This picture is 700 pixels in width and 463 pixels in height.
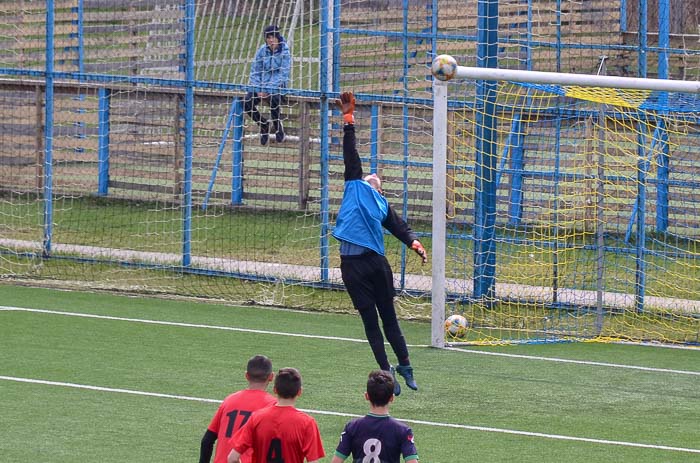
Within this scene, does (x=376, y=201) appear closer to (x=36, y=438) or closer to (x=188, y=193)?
(x=36, y=438)

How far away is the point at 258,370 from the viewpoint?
6840 millimetres

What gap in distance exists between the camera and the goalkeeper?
418 inches

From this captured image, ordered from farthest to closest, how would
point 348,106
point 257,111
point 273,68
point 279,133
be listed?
point 279,133 → point 257,111 → point 273,68 → point 348,106

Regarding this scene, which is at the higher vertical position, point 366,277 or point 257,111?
point 257,111

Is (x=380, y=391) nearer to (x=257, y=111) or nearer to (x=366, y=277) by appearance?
(x=366, y=277)

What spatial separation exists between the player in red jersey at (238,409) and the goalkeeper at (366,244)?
3.86 m

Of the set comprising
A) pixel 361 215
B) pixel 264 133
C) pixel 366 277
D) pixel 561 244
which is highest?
pixel 264 133

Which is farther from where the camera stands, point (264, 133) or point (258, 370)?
point (264, 133)

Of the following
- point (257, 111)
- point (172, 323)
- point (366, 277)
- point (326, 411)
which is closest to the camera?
point (326, 411)

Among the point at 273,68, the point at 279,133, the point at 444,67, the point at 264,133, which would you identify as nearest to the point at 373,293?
the point at 444,67

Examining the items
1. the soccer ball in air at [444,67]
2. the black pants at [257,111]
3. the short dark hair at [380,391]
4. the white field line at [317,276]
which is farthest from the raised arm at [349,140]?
the black pants at [257,111]

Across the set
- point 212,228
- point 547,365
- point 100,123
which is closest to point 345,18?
point 212,228

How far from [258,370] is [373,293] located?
4028 millimetres

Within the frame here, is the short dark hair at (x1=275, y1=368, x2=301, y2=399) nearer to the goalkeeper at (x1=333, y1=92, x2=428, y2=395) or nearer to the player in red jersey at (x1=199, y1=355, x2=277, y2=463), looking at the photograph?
the player in red jersey at (x1=199, y1=355, x2=277, y2=463)
